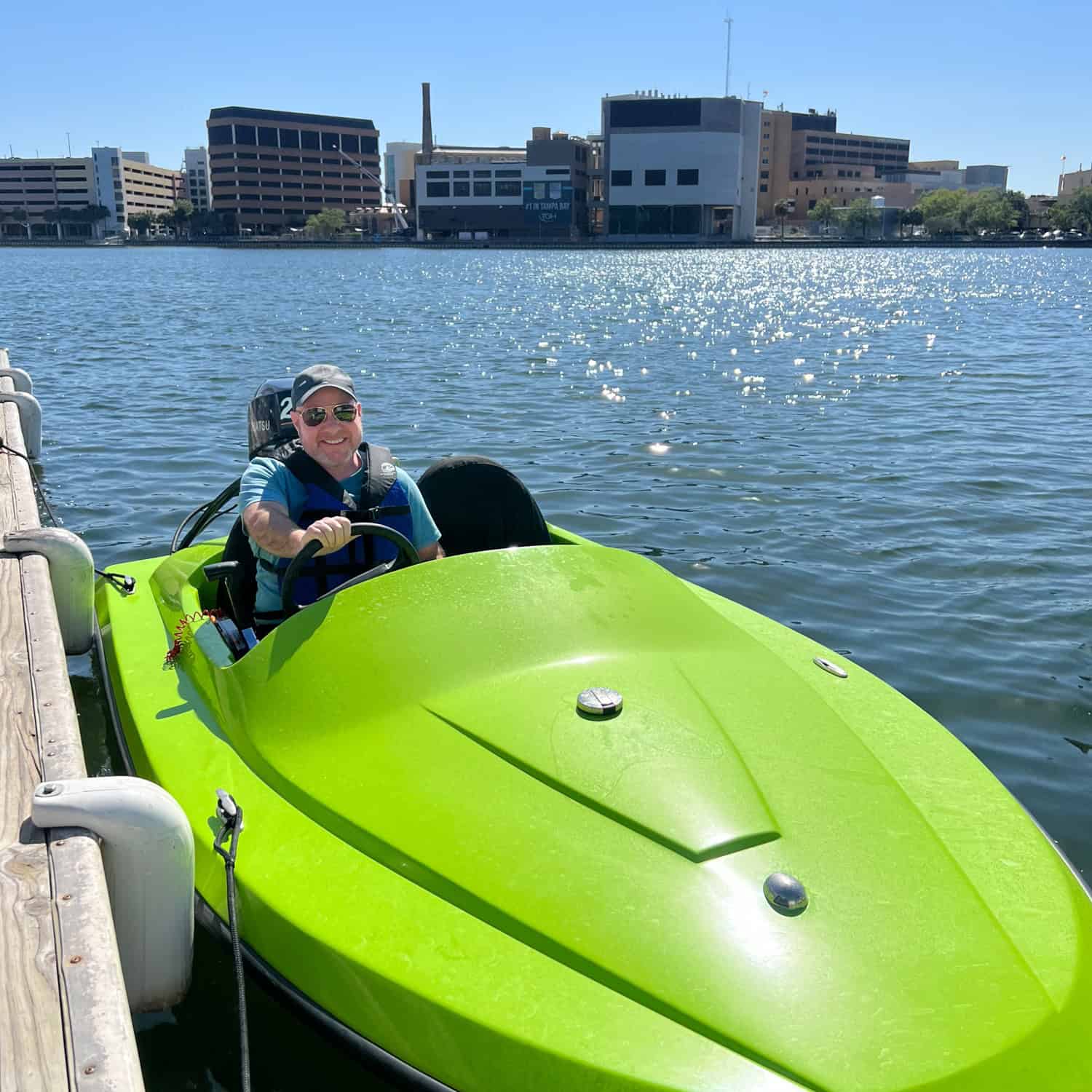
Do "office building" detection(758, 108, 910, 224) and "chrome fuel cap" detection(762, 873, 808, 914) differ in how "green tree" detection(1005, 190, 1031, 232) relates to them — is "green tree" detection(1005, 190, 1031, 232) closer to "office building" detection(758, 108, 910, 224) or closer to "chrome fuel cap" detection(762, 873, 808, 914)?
"office building" detection(758, 108, 910, 224)

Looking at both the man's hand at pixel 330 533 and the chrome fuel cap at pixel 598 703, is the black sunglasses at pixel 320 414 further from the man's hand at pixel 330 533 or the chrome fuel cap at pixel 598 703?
the chrome fuel cap at pixel 598 703

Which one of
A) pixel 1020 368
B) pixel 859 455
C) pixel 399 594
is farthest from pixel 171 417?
pixel 1020 368

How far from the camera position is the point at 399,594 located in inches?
138

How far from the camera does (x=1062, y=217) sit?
125 m

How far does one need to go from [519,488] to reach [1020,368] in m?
15.8

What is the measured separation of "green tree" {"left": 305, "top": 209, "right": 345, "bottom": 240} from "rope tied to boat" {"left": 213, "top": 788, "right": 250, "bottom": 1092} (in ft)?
426

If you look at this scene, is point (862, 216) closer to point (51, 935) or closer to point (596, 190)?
point (596, 190)

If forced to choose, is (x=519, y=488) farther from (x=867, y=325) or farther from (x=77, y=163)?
(x=77, y=163)

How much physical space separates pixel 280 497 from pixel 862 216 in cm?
13092

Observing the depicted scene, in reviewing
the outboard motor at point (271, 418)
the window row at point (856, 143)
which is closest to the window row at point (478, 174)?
the window row at point (856, 143)

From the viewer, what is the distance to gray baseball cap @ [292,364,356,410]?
3.97 meters

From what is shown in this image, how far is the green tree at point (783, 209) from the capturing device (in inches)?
5497

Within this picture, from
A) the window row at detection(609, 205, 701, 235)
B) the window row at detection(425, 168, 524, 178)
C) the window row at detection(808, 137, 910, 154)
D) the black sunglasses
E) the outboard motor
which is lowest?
the outboard motor

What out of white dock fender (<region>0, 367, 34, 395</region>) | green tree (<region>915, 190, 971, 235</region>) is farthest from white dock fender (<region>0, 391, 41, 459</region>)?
green tree (<region>915, 190, 971, 235</region>)
